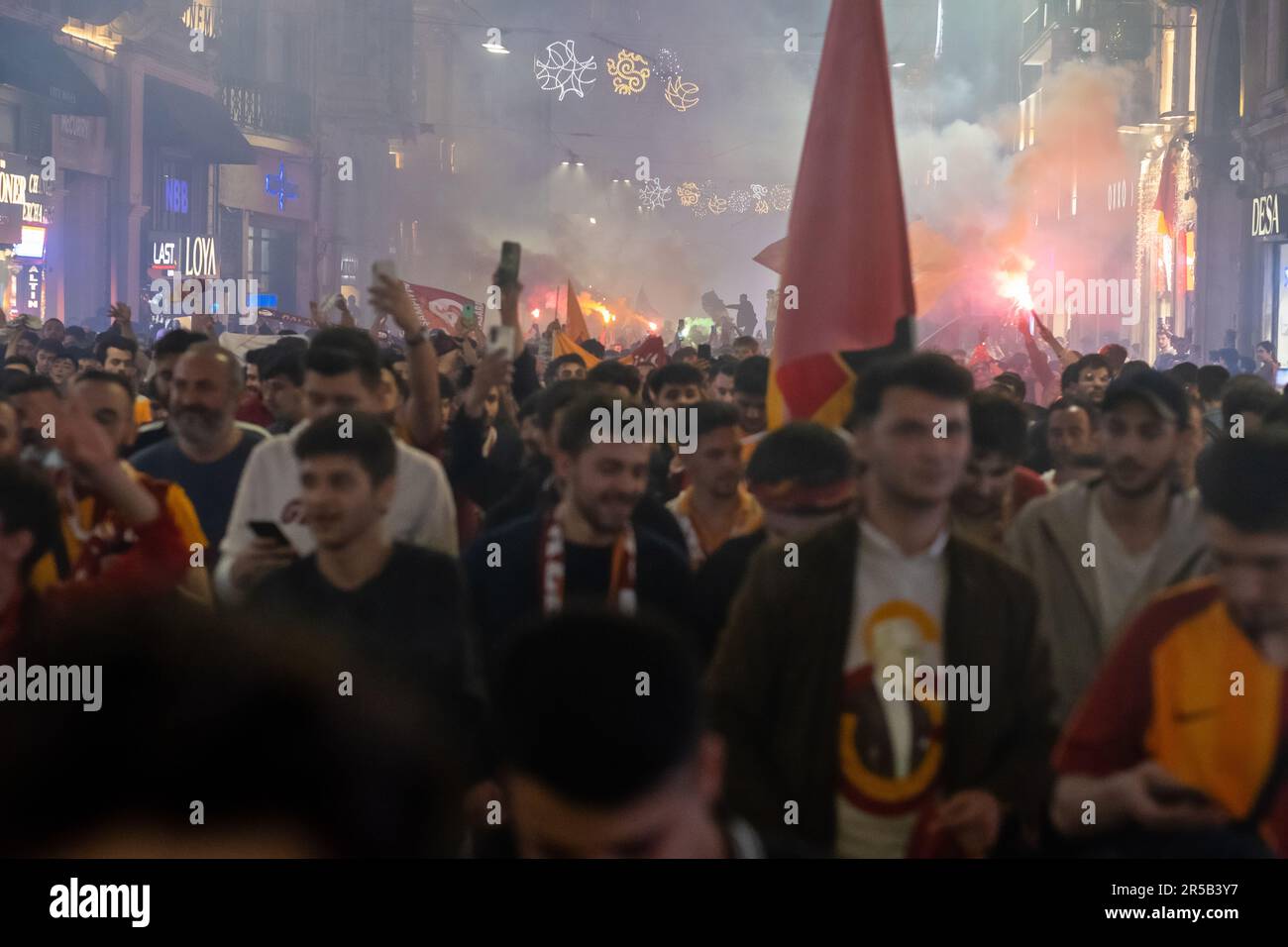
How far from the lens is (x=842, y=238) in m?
6.56

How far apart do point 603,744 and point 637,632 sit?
0.69 feet

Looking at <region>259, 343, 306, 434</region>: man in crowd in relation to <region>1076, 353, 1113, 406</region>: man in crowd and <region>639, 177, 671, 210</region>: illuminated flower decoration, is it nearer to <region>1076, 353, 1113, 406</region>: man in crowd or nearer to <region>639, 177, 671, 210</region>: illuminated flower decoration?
<region>1076, 353, 1113, 406</region>: man in crowd

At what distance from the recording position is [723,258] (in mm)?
78562

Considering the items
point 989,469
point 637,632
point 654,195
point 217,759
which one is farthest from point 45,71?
point 654,195

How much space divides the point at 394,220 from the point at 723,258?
951 inches

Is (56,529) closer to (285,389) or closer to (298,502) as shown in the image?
(298,502)

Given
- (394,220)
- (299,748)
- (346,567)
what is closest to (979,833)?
(346,567)

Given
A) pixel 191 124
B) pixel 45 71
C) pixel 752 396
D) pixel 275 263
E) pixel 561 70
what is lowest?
pixel 752 396

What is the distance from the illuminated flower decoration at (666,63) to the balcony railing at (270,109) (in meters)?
17.5

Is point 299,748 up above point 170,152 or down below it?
below

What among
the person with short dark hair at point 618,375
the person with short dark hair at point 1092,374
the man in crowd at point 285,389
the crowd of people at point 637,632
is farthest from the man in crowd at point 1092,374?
the man in crowd at point 285,389
